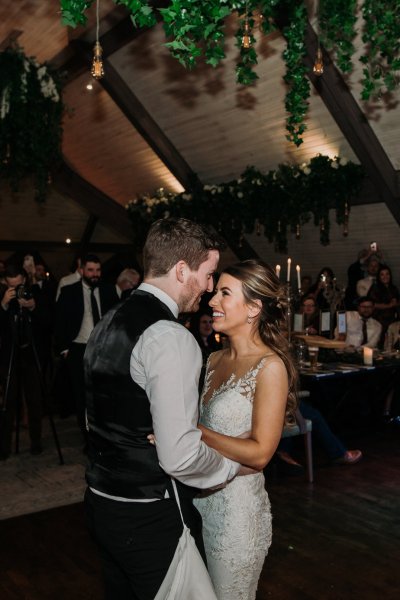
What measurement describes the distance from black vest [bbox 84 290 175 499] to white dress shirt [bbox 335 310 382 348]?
17.5ft

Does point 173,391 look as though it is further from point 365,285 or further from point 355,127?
point 365,285

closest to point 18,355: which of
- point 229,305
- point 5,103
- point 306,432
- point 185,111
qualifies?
point 306,432

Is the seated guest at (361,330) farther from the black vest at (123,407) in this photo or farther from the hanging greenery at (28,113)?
the black vest at (123,407)

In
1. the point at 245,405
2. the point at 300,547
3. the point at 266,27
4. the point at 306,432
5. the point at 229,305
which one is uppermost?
the point at 266,27

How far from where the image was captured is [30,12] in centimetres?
726

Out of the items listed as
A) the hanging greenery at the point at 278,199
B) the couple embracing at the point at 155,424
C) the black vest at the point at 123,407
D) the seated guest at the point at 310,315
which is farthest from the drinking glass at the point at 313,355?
the black vest at the point at 123,407

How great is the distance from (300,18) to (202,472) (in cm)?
274

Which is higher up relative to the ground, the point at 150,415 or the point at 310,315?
the point at 310,315

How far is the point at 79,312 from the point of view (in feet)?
17.0

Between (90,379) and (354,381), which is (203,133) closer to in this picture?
(354,381)

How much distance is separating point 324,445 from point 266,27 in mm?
3305

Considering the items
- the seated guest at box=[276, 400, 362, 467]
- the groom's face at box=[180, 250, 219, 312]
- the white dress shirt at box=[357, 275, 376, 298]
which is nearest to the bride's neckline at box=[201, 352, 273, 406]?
the groom's face at box=[180, 250, 219, 312]

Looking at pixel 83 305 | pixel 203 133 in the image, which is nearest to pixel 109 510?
pixel 83 305

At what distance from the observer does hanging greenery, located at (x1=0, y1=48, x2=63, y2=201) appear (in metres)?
6.86
